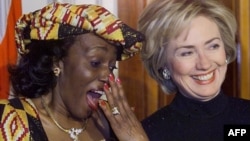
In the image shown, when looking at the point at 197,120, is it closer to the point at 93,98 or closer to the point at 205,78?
the point at 205,78

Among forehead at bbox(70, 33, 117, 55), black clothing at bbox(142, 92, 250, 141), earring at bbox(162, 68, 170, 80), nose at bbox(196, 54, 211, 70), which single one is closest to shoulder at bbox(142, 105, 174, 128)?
black clothing at bbox(142, 92, 250, 141)

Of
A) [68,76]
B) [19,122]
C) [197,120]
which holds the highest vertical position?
[68,76]

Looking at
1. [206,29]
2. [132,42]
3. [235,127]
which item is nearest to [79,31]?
[132,42]

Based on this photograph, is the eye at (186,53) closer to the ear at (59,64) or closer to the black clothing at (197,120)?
the black clothing at (197,120)

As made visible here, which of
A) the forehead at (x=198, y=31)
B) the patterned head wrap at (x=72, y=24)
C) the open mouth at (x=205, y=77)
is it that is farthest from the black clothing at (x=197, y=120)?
the patterned head wrap at (x=72, y=24)

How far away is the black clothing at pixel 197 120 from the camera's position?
1571 mm

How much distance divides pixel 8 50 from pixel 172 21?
2.29ft

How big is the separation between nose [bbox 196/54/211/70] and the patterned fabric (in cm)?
52

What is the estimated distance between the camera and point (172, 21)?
1.50m

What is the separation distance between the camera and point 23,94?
1.50 metres

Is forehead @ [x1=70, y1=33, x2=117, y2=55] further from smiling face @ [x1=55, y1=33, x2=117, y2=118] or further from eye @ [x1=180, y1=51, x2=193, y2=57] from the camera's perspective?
eye @ [x1=180, y1=51, x2=193, y2=57]

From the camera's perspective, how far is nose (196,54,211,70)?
147 centimetres

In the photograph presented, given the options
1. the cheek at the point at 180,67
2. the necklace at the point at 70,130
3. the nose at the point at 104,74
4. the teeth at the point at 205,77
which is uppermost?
the nose at the point at 104,74

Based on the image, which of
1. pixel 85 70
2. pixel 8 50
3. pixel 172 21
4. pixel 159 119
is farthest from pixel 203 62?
pixel 8 50
